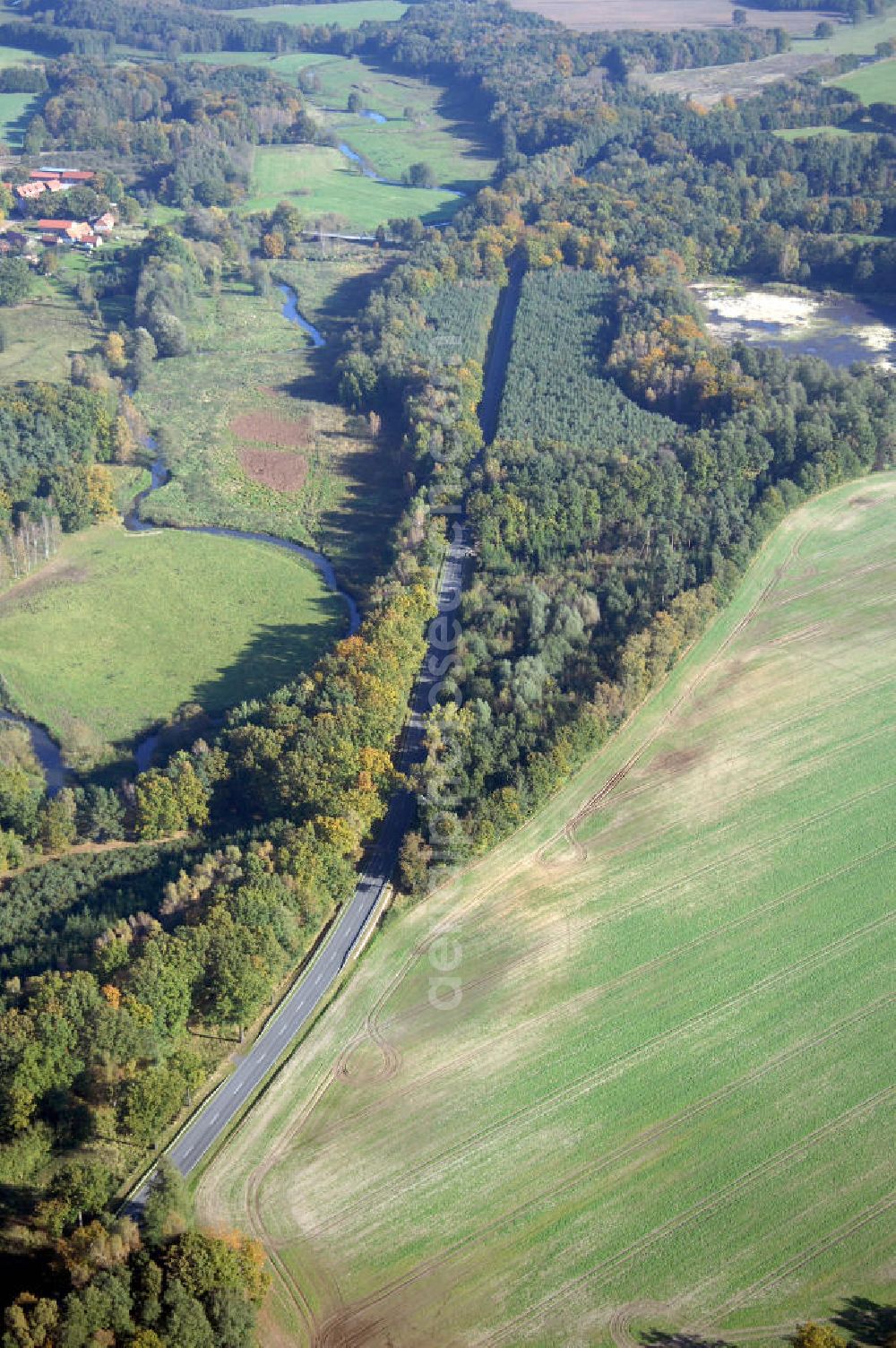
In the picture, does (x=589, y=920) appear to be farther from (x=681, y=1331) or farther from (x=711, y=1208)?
(x=681, y=1331)

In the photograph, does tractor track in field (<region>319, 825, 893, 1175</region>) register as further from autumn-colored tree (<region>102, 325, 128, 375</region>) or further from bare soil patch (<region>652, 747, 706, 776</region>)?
autumn-colored tree (<region>102, 325, 128, 375</region>)

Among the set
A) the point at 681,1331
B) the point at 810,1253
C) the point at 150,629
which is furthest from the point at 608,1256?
the point at 150,629

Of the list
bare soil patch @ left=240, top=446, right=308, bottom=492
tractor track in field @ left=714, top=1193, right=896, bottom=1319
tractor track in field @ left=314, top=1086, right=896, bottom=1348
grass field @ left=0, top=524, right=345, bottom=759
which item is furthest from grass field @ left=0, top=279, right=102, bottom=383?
tractor track in field @ left=714, top=1193, right=896, bottom=1319

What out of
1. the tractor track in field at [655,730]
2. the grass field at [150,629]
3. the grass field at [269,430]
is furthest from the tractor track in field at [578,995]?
the grass field at [269,430]

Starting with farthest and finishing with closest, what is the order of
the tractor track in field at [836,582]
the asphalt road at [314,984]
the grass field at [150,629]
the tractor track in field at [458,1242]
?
1. the tractor track in field at [836,582]
2. the grass field at [150,629]
3. the asphalt road at [314,984]
4. the tractor track in field at [458,1242]

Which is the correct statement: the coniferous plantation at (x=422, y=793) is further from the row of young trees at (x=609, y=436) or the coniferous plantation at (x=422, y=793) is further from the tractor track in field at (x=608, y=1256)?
the row of young trees at (x=609, y=436)
